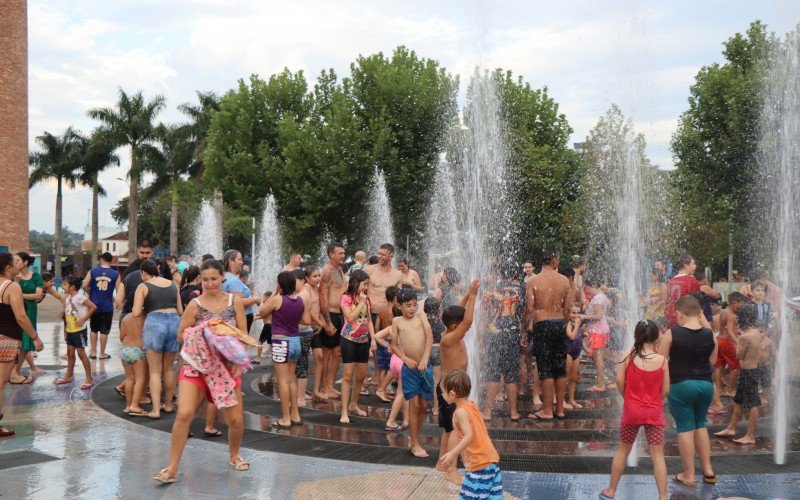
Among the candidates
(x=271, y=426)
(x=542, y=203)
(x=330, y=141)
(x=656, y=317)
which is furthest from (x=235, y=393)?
(x=542, y=203)

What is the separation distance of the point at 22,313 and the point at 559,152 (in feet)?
85.1

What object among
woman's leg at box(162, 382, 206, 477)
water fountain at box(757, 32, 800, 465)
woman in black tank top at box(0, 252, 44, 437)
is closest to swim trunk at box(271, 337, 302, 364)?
woman's leg at box(162, 382, 206, 477)

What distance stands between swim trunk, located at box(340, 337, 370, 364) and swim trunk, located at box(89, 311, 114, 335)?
480cm

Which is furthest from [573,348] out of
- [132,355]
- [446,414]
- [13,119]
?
[13,119]

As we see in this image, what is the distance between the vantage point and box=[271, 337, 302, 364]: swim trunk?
8.08 m

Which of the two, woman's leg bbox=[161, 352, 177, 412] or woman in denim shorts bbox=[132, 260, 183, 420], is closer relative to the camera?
woman in denim shorts bbox=[132, 260, 183, 420]

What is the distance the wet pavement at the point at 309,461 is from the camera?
5.84m

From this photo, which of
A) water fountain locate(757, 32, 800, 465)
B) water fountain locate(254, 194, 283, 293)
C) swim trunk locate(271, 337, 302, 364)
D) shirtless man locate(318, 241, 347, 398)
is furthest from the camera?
water fountain locate(254, 194, 283, 293)

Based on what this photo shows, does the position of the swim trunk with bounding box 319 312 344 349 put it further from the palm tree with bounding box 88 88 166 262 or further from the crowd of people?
the palm tree with bounding box 88 88 166 262

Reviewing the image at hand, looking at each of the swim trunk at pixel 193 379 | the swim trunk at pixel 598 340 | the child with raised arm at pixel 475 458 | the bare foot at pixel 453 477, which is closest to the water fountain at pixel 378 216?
the swim trunk at pixel 598 340

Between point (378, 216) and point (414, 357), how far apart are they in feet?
77.8

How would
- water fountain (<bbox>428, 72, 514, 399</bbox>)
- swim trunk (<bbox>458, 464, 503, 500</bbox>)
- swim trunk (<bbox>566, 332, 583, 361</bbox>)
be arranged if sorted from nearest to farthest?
swim trunk (<bbox>458, 464, 503, 500</bbox>), swim trunk (<bbox>566, 332, 583, 361</bbox>), water fountain (<bbox>428, 72, 514, 399</bbox>)

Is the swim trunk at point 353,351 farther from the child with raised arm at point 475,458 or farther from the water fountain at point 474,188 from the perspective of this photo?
the water fountain at point 474,188

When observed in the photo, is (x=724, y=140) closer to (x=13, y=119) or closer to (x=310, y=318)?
(x=310, y=318)
